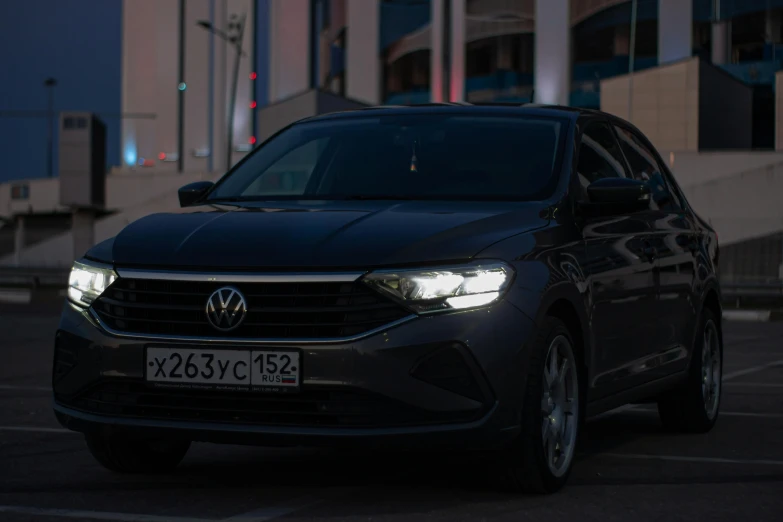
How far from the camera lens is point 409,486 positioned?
20.5 feet

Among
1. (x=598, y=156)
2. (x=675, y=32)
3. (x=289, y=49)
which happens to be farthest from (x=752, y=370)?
(x=289, y=49)

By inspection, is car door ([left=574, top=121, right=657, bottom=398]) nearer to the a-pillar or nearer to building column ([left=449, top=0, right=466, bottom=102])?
the a-pillar

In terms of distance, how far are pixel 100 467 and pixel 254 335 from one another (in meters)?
1.72

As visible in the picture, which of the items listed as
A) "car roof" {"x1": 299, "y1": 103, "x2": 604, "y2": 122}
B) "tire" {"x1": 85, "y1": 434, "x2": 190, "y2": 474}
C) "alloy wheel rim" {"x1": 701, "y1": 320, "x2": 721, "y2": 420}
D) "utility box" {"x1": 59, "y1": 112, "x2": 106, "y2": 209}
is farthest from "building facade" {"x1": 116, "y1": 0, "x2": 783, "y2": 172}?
"tire" {"x1": 85, "y1": 434, "x2": 190, "y2": 474}

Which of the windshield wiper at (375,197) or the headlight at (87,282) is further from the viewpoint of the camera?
the windshield wiper at (375,197)

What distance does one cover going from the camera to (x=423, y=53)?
69938 millimetres

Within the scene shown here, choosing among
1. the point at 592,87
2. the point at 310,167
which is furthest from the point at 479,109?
the point at 592,87

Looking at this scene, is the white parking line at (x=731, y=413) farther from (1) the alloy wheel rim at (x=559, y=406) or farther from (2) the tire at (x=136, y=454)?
(2) the tire at (x=136, y=454)

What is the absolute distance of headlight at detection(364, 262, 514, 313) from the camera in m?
5.41

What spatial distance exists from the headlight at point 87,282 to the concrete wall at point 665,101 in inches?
1564

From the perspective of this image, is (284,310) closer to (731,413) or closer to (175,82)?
(731,413)

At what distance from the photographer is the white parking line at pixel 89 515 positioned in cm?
541

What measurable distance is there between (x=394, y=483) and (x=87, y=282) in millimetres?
1565

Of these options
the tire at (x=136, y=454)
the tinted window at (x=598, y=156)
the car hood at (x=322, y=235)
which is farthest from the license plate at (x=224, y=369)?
the tinted window at (x=598, y=156)
